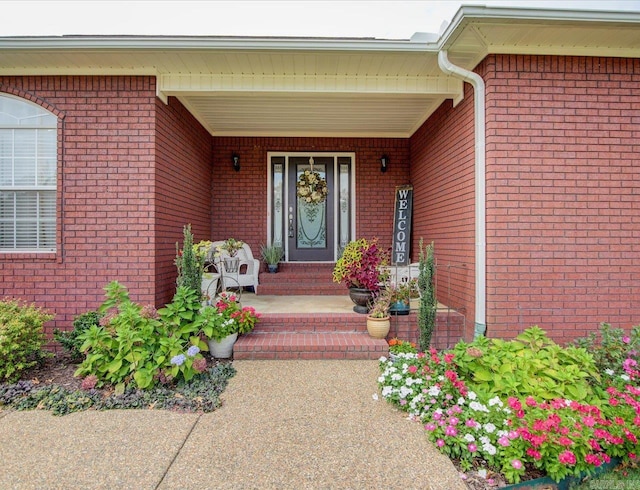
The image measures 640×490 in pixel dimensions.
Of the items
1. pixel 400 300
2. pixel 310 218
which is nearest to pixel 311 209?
pixel 310 218

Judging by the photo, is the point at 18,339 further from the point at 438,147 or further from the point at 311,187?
the point at 438,147

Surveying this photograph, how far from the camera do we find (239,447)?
2.18 m

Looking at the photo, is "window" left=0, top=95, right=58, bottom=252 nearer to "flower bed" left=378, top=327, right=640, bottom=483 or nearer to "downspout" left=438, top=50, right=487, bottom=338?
"flower bed" left=378, top=327, right=640, bottom=483

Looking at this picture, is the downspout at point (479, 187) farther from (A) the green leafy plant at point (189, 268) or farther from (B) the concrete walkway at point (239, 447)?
(A) the green leafy plant at point (189, 268)

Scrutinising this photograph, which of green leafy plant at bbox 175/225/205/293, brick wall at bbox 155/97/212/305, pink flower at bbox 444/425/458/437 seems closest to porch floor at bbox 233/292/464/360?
green leafy plant at bbox 175/225/205/293

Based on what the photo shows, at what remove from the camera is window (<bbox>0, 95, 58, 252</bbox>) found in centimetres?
405

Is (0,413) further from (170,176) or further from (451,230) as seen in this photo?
Answer: (451,230)

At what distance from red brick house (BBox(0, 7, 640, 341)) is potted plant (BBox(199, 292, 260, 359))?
3.06 feet

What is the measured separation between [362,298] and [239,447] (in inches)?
92.7

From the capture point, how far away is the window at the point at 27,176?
13.3ft

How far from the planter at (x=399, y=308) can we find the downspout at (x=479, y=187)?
803 mm

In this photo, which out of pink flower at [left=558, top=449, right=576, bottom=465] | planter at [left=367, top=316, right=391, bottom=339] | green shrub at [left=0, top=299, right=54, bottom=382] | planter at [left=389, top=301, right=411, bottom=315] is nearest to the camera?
pink flower at [left=558, top=449, right=576, bottom=465]

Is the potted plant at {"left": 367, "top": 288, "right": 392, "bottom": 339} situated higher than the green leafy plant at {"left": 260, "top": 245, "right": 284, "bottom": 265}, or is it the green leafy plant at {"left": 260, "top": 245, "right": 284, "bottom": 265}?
the green leafy plant at {"left": 260, "top": 245, "right": 284, "bottom": 265}

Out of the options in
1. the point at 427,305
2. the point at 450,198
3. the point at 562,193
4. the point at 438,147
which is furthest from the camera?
the point at 438,147
